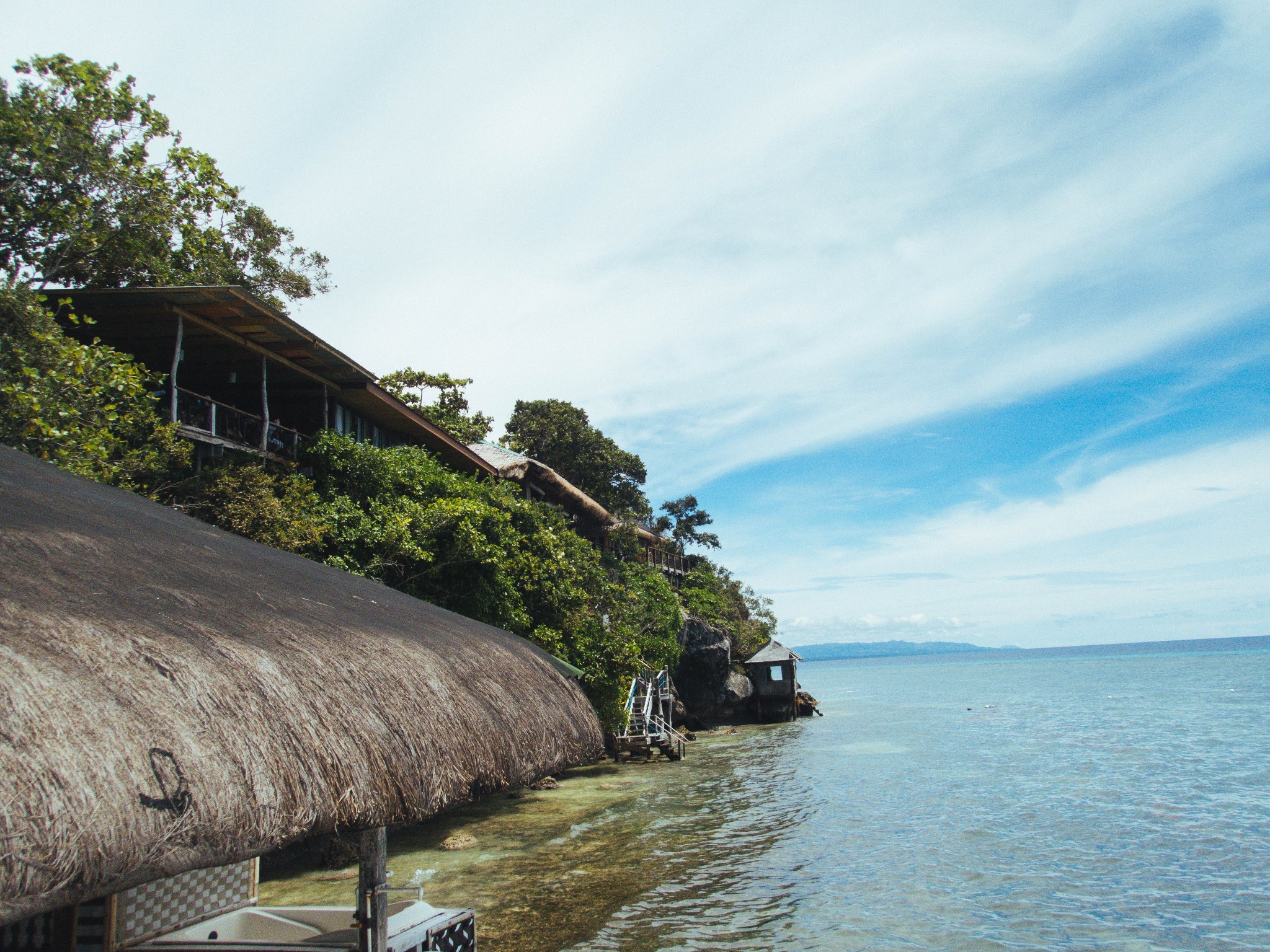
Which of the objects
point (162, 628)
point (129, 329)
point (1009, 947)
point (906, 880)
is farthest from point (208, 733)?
point (129, 329)

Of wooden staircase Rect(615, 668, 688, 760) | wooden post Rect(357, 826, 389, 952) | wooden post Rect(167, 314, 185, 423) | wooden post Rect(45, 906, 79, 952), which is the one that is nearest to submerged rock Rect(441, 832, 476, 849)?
wooden post Rect(167, 314, 185, 423)

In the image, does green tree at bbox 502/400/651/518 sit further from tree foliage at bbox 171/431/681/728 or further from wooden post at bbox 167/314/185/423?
wooden post at bbox 167/314/185/423

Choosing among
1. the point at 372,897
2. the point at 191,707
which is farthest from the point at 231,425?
the point at 191,707

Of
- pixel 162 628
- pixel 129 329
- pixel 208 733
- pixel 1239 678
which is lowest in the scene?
pixel 1239 678

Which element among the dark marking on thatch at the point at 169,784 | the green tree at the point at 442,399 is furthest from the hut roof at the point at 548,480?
the dark marking on thatch at the point at 169,784

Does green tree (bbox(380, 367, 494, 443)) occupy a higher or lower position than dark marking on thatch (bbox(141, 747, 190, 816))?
higher

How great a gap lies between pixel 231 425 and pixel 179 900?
10.5 metres

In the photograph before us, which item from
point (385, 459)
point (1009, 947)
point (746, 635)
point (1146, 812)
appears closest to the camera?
point (1009, 947)

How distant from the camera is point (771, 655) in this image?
4300 cm

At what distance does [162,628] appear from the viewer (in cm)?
336

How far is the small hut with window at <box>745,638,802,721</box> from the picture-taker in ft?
139

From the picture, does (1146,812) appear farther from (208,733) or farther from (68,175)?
(68,175)

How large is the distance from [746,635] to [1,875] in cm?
4528

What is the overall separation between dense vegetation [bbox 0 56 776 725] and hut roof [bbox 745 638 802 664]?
61.6 ft
